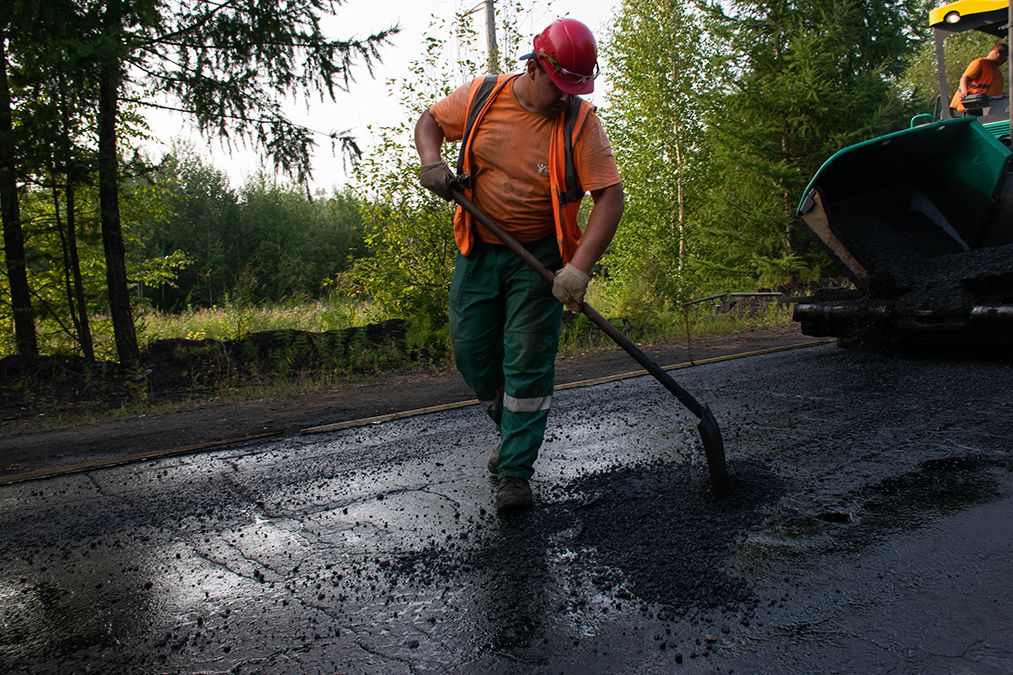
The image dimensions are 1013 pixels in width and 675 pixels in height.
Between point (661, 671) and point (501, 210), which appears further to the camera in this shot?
point (501, 210)

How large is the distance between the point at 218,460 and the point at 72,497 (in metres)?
0.76

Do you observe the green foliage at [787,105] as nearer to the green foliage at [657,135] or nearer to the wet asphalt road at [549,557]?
the green foliage at [657,135]

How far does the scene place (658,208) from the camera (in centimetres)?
1733

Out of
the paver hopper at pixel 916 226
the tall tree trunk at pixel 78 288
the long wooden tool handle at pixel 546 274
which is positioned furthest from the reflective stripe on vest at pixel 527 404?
the tall tree trunk at pixel 78 288

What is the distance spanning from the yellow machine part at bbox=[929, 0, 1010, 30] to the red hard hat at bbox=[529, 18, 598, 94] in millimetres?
5687

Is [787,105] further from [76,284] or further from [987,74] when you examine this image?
[76,284]

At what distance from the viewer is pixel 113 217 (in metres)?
7.11

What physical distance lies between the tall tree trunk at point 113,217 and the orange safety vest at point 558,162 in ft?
14.5

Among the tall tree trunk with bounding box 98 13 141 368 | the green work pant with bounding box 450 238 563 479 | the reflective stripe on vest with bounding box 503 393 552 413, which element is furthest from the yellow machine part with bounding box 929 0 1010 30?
the tall tree trunk with bounding box 98 13 141 368

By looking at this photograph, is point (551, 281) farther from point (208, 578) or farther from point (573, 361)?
point (573, 361)

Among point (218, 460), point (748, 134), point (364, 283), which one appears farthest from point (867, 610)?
point (748, 134)

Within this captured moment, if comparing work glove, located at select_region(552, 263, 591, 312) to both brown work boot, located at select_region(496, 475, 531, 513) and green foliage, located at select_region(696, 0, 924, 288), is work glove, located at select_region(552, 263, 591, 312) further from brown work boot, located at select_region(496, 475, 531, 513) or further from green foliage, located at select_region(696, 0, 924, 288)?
green foliage, located at select_region(696, 0, 924, 288)

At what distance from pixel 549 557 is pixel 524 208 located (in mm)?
1427

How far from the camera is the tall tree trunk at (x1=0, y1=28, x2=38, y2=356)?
6.05m
